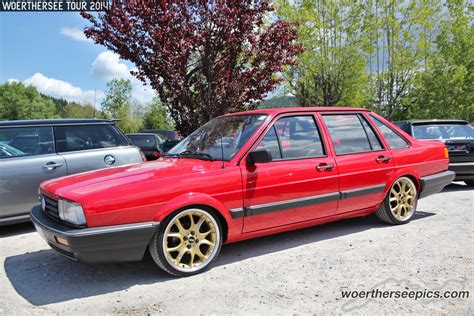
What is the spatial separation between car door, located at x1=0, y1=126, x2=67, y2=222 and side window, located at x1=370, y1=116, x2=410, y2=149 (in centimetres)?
436

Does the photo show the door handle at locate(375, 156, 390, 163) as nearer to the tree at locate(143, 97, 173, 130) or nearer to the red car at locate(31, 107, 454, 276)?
the red car at locate(31, 107, 454, 276)

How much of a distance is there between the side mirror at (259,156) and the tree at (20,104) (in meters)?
77.4

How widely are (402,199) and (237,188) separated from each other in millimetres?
2578

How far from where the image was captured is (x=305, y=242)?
13.8 ft

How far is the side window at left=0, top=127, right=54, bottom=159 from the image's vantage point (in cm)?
498

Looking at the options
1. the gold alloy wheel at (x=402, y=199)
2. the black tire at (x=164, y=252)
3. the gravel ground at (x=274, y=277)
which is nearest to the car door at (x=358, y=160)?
the gold alloy wheel at (x=402, y=199)

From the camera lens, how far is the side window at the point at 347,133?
14.4 ft

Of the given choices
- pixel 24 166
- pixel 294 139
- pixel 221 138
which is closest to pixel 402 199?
pixel 294 139

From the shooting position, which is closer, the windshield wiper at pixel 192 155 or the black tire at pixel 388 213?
the windshield wiper at pixel 192 155

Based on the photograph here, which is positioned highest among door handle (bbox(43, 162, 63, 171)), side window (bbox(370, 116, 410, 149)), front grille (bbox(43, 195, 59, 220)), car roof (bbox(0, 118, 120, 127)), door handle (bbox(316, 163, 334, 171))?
car roof (bbox(0, 118, 120, 127))

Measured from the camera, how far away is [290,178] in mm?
3869

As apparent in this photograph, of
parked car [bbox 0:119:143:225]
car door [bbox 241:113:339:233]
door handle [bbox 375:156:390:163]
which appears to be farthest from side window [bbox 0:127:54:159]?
door handle [bbox 375:156:390:163]

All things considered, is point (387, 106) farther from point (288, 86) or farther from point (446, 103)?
point (288, 86)

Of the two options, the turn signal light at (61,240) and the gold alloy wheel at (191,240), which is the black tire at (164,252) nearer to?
the gold alloy wheel at (191,240)
